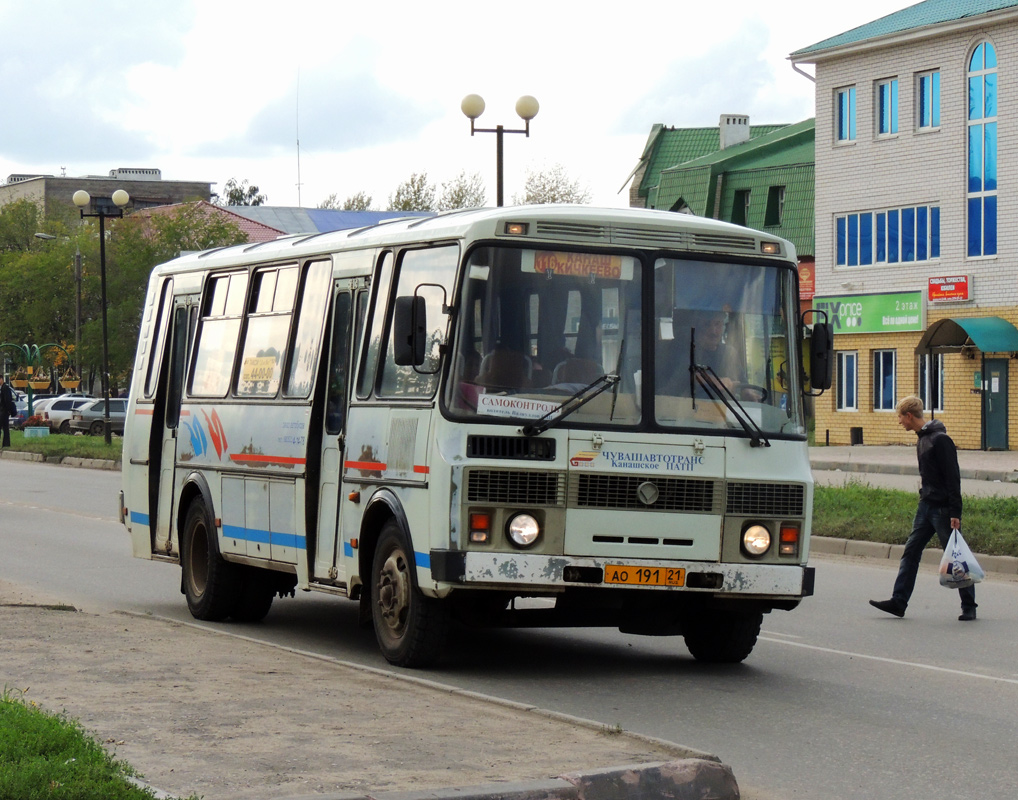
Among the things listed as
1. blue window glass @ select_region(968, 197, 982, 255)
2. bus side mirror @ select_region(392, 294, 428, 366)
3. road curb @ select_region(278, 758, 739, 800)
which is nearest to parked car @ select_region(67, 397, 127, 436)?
blue window glass @ select_region(968, 197, 982, 255)

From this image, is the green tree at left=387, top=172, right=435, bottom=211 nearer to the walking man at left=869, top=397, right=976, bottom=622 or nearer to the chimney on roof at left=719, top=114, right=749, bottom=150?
the chimney on roof at left=719, top=114, right=749, bottom=150

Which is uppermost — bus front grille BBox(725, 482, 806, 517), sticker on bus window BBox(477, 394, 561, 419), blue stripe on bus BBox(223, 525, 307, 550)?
sticker on bus window BBox(477, 394, 561, 419)

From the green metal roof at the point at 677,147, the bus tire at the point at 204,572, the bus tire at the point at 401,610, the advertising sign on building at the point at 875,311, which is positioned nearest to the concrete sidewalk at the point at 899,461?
the advertising sign on building at the point at 875,311

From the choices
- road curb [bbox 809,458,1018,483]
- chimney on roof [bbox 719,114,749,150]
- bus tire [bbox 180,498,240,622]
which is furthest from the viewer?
chimney on roof [bbox 719,114,749,150]

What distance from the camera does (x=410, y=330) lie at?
930cm

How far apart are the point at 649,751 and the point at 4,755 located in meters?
2.48

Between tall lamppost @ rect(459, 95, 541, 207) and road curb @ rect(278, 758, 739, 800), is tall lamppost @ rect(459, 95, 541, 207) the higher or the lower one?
the higher one

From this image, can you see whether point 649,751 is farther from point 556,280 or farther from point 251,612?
point 251,612

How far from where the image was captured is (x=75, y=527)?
2127 centimetres

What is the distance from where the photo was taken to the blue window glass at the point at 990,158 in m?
44.0

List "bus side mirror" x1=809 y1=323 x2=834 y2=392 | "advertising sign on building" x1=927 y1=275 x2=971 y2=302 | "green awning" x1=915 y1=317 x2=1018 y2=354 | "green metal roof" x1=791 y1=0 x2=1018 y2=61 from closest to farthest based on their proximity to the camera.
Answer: "bus side mirror" x1=809 y1=323 x2=834 y2=392 → "green awning" x1=915 y1=317 x2=1018 y2=354 → "green metal roof" x1=791 y1=0 x2=1018 y2=61 → "advertising sign on building" x1=927 y1=275 x2=971 y2=302

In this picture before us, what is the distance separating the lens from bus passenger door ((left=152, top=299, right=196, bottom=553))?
13.3m

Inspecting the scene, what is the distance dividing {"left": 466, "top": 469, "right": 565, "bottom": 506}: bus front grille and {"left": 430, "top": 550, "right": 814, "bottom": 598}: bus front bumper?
0.99 feet

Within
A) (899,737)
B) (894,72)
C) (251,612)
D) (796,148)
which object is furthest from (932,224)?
(899,737)
